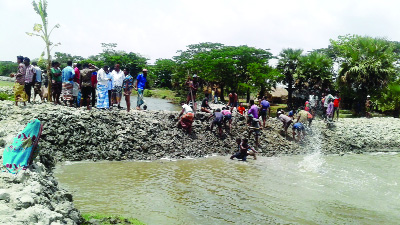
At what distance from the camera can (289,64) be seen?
36.6m

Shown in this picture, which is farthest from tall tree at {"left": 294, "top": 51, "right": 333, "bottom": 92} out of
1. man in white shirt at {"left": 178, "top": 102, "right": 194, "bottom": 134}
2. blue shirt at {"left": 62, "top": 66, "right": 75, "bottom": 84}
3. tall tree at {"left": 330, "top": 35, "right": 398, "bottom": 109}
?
blue shirt at {"left": 62, "top": 66, "right": 75, "bottom": 84}

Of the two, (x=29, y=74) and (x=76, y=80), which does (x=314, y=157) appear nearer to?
(x=76, y=80)

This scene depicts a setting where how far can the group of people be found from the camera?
12.9 meters

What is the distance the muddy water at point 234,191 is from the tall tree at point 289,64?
76.2ft

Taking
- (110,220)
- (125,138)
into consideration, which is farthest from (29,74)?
(110,220)

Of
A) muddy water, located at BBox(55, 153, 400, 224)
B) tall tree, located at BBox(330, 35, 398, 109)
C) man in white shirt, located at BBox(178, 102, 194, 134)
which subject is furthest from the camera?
tall tree, located at BBox(330, 35, 398, 109)

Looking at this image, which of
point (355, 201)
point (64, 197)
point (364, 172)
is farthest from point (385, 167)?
point (64, 197)

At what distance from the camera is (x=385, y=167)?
14.7 meters

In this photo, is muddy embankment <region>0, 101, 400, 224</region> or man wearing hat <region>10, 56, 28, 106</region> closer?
muddy embankment <region>0, 101, 400, 224</region>

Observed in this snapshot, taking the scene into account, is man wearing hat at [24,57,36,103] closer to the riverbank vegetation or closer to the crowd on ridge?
the crowd on ridge

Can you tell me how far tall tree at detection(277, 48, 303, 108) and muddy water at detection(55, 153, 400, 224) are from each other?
76.2 ft

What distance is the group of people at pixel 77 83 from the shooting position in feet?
42.4

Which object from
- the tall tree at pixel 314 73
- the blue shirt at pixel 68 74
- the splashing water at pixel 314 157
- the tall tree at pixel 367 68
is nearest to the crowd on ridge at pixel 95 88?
the blue shirt at pixel 68 74

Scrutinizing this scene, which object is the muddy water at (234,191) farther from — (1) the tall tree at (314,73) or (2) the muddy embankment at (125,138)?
(1) the tall tree at (314,73)
